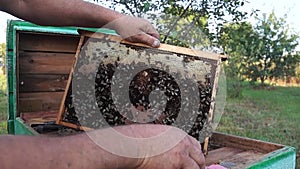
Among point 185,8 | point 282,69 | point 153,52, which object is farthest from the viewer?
point 282,69

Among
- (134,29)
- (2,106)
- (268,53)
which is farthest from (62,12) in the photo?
(268,53)

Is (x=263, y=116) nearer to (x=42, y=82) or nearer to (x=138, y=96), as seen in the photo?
(x=42, y=82)

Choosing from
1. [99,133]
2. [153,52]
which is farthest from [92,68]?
[99,133]

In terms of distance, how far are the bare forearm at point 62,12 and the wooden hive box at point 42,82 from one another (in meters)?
0.47

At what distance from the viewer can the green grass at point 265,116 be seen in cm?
415

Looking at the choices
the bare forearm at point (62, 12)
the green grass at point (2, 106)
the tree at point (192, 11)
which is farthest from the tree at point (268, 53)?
the bare forearm at point (62, 12)

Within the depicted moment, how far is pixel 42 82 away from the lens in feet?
6.40

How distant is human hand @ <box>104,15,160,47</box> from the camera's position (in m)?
1.21

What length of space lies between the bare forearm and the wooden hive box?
0.47 meters

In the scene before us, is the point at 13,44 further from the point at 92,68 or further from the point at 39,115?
the point at 92,68

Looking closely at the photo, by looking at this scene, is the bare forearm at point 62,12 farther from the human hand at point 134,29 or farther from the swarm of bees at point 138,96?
the swarm of bees at point 138,96

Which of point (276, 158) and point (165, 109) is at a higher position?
point (165, 109)

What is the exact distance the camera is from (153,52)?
1306 millimetres

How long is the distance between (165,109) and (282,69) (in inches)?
273
